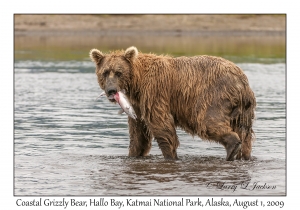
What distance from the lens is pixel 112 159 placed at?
1137 centimetres

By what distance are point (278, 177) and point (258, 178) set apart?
297 mm

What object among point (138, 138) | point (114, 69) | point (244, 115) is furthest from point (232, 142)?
point (114, 69)

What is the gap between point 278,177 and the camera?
9.95m

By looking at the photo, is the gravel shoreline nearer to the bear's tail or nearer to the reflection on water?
the reflection on water

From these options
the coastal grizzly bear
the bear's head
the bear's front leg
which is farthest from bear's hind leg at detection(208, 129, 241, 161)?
the bear's head

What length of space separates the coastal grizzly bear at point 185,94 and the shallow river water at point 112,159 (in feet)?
1.60

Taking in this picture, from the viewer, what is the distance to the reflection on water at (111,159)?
30.9 ft

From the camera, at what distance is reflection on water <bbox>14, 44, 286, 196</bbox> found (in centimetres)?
942

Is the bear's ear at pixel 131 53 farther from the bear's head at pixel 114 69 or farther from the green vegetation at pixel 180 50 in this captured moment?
the green vegetation at pixel 180 50

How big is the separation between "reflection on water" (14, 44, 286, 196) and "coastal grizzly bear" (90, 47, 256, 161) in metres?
0.49

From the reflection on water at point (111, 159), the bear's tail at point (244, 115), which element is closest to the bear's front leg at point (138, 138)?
the reflection on water at point (111, 159)
